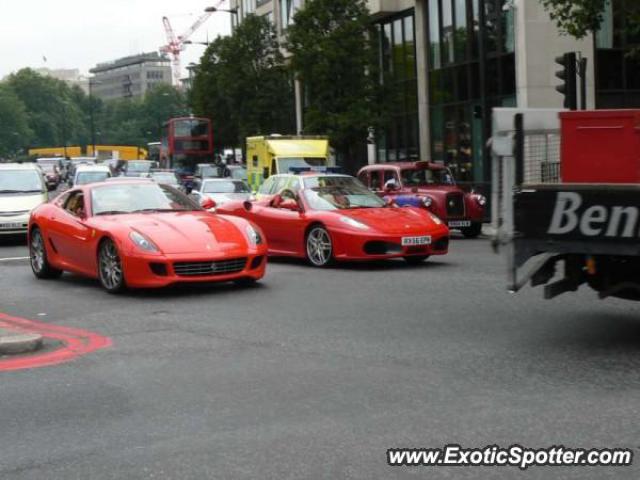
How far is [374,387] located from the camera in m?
6.15

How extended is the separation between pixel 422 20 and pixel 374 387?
30989 millimetres

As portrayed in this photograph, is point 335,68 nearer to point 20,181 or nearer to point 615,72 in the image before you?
point 615,72

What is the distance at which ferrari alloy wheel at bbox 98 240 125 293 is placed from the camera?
11.1 m

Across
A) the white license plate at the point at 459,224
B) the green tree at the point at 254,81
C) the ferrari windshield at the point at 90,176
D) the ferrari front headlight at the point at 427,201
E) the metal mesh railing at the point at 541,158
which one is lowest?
the white license plate at the point at 459,224

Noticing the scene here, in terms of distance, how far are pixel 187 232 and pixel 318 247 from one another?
10.3 ft

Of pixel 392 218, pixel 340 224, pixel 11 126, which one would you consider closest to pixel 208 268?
pixel 340 224

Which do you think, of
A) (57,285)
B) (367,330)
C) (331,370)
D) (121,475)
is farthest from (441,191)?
(121,475)

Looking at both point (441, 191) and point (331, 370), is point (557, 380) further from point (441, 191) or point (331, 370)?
point (441, 191)

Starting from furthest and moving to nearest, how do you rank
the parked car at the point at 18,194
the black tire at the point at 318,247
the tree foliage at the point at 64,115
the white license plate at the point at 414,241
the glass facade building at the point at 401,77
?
the tree foliage at the point at 64,115
the glass facade building at the point at 401,77
the parked car at the point at 18,194
the black tire at the point at 318,247
the white license plate at the point at 414,241

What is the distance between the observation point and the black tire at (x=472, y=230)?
20.7 metres

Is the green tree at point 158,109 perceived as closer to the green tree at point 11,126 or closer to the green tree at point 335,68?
the green tree at point 11,126

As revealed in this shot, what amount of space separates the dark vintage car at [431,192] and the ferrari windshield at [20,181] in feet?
24.1

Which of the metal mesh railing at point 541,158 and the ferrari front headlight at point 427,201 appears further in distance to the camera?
the ferrari front headlight at point 427,201

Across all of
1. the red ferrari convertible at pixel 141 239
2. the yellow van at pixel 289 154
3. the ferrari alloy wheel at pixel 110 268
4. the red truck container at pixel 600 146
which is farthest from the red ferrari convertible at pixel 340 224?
the yellow van at pixel 289 154
